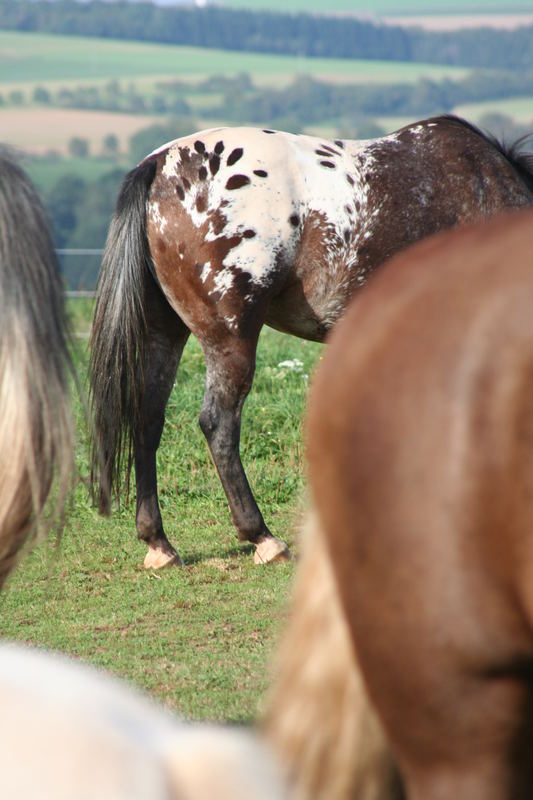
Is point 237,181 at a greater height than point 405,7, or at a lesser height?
greater

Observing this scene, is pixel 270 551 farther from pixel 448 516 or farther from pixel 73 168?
pixel 73 168

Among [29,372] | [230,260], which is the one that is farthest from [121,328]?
[29,372]

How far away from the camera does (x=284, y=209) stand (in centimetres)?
500

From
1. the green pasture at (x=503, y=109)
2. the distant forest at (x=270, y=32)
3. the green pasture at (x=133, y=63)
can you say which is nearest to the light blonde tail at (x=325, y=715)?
the green pasture at (x=503, y=109)

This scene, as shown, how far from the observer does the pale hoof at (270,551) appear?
5191 millimetres

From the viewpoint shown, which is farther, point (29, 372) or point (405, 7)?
point (405, 7)

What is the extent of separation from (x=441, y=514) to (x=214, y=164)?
3.86 metres

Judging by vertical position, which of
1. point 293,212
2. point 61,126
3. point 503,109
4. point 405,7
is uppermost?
point 293,212

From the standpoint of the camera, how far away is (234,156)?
501 centimetres

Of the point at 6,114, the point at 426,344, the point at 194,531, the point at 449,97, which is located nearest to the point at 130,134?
the point at 6,114

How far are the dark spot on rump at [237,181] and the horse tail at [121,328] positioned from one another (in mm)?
393

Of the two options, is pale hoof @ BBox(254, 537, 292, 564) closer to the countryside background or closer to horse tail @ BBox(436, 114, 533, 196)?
the countryside background

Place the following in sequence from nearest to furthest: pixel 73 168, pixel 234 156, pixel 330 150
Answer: pixel 234 156
pixel 330 150
pixel 73 168

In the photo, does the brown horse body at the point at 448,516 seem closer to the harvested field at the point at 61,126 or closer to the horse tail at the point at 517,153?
the horse tail at the point at 517,153
